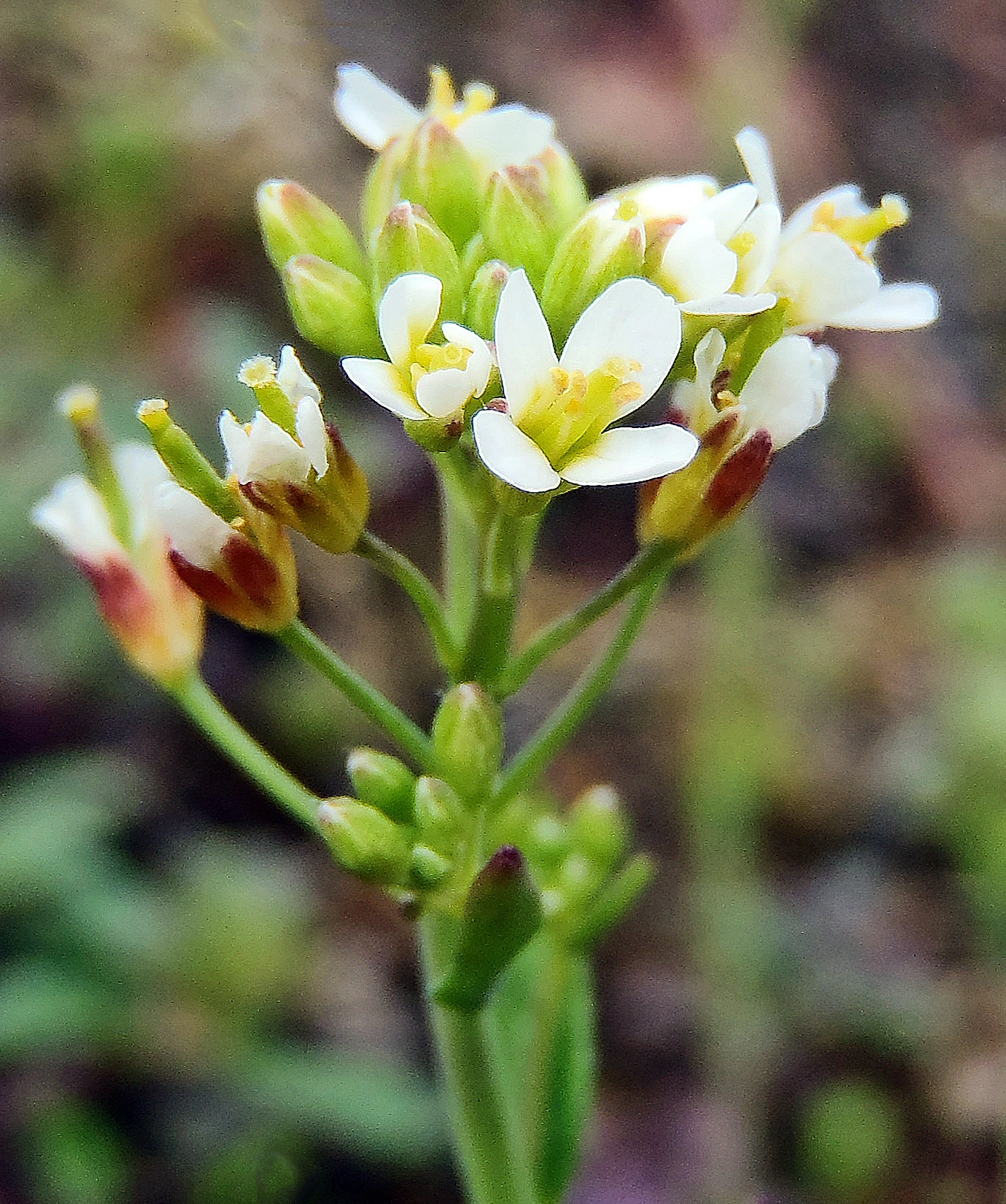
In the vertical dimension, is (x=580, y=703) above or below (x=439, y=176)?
below

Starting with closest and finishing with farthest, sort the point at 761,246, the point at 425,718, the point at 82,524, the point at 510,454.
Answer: the point at 510,454
the point at 761,246
the point at 82,524
the point at 425,718

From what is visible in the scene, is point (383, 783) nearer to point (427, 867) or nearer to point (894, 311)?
point (427, 867)

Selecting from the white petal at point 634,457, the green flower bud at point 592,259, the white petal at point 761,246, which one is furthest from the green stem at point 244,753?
the white petal at point 761,246

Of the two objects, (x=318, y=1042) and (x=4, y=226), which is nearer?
(x=318, y=1042)

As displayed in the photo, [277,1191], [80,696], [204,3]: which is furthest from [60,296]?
[277,1191]

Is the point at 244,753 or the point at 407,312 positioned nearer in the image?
the point at 407,312

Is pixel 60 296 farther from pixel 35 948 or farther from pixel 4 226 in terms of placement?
pixel 35 948

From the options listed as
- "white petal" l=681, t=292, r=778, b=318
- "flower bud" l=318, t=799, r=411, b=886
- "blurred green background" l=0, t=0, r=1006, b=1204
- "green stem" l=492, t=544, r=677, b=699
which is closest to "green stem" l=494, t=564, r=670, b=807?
"green stem" l=492, t=544, r=677, b=699

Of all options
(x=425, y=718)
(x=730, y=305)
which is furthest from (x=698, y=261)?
(x=425, y=718)
